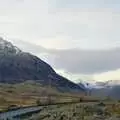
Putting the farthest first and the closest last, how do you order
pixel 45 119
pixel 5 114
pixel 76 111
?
pixel 5 114 → pixel 76 111 → pixel 45 119

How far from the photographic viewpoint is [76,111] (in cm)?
12975

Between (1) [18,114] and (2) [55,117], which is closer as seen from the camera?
(2) [55,117]

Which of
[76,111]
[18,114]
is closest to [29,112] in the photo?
[18,114]

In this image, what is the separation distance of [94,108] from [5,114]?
32118 mm

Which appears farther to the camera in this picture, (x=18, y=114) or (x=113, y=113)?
(x=18, y=114)

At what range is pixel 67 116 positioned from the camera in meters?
122

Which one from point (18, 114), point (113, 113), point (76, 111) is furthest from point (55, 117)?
point (18, 114)

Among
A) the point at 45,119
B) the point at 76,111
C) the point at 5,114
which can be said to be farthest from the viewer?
the point at 5,114

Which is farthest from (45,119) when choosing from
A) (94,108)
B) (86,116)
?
(94,108)

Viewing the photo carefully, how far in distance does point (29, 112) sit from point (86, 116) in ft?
124

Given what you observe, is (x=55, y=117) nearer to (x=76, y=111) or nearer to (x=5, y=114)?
(x=76, y=111)

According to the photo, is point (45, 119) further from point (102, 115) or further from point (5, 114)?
point (5, 114)

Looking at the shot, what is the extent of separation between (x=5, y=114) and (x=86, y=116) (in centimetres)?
3699

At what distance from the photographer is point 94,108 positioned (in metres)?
135
